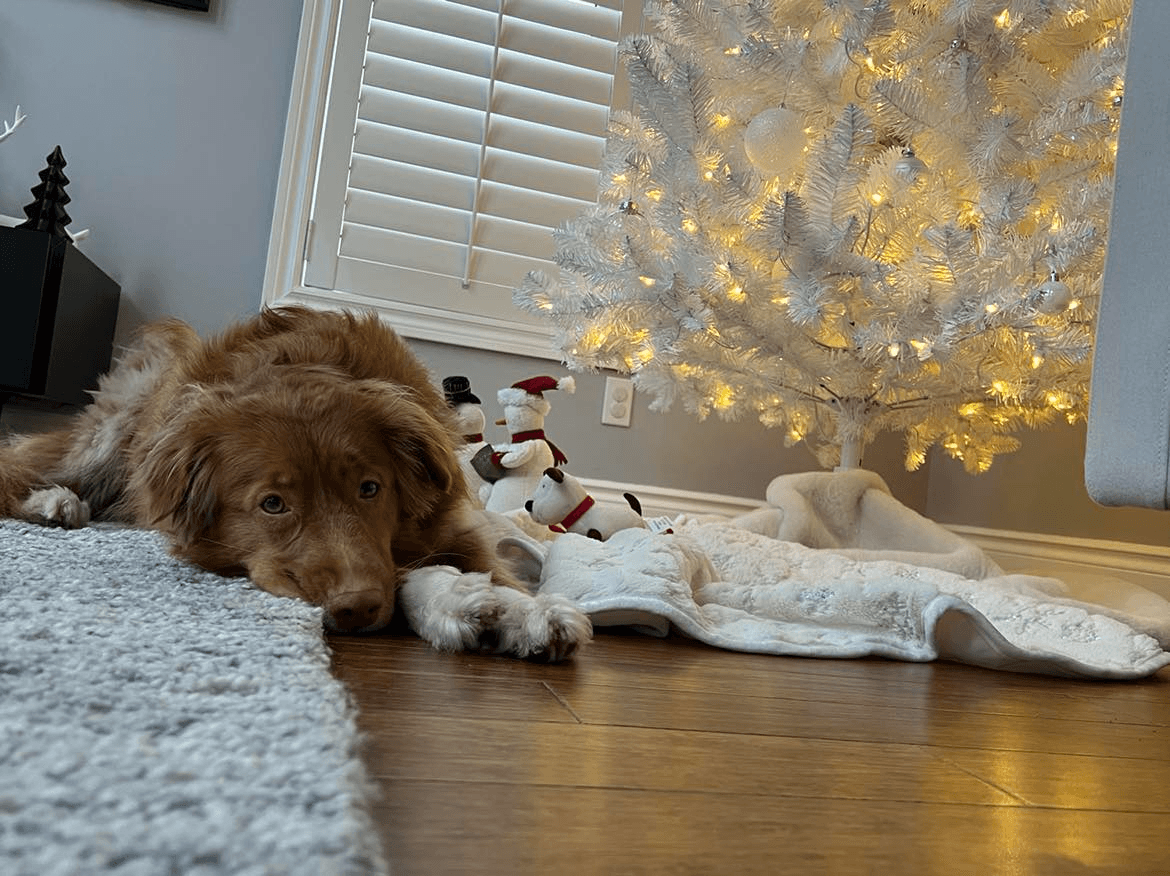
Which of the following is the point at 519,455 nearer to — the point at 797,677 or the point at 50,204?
the point at 797,677

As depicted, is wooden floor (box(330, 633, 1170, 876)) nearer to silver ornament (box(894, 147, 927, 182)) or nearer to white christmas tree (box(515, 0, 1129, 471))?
white christmas tree (box(515, 0, 1129, 471))

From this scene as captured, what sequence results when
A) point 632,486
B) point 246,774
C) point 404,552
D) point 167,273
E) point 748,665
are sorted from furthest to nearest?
point 632,486 → point 167,273 → point 404,552 → point 748,665 → point 246,774

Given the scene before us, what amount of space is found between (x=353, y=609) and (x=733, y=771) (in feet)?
2.11

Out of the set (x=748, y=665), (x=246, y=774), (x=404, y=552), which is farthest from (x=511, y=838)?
(x=404, y=552)

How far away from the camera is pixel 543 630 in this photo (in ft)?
4.22

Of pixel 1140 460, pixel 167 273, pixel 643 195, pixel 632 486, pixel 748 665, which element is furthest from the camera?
pixel 632 486

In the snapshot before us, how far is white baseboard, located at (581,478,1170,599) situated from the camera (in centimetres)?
308

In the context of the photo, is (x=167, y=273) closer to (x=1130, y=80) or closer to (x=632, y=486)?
(x=632, y=486)

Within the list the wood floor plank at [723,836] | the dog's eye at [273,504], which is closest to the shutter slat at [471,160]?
the dog's eye at [273,504]

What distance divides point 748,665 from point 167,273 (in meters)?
2.55

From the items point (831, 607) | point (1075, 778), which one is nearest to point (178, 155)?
point (831, 607)

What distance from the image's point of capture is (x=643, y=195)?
111 inches

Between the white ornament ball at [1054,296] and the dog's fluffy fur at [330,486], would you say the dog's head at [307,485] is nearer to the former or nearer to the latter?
the dog's fluffy fur at [330,486]

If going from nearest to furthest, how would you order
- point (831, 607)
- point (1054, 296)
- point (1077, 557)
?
point (831, 607) → point (1054, 296) → point (1077, 557)
